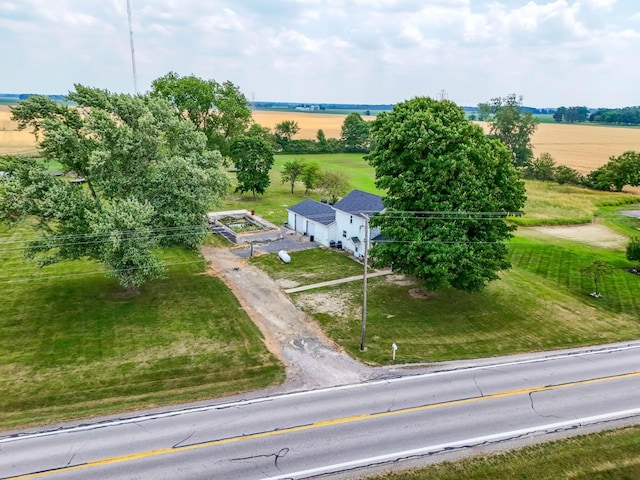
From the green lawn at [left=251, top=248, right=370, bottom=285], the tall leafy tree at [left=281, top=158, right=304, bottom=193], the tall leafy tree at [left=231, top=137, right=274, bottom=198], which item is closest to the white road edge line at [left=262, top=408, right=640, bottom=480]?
the green lawn at [left=251, top=248, right=370, bottom=285]

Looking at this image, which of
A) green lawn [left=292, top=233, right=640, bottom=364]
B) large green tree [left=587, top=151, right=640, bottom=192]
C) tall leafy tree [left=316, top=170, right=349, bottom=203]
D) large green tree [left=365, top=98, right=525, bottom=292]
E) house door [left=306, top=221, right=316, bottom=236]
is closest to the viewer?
green lawn [left=292, top=233, right=640, bottom=364]

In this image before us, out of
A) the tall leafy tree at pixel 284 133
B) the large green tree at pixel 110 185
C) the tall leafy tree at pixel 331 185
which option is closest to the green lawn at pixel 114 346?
the large green tree at pixel 110 185

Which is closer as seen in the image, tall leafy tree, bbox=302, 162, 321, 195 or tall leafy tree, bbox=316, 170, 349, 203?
tall leafy tree, bbox=316, 170, 349, 203

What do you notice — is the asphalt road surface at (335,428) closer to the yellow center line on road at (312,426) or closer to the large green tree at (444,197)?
the yellow center line on road at (312,426)

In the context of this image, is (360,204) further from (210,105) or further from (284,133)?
(284,133)

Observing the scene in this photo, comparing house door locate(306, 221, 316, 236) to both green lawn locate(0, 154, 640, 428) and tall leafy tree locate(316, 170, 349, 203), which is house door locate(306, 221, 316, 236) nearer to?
green lawn locate(0, 154, 640, 428)

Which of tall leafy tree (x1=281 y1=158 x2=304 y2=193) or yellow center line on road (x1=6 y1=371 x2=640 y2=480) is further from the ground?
tall leafy tree (x1=281 y1=158 x2=304 y2=193)

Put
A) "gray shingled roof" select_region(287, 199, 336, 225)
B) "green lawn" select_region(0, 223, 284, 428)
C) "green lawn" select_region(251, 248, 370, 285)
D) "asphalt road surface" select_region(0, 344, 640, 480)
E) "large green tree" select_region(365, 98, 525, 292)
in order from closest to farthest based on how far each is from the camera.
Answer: "asphalt road surface" select_region(0, 344, 640, 480)
"green lawn" select_region(0, 223, 284, 428)
"large green tree" select_region(365, 98, 525, 292)
"green lawn" select_region(251, 248, 370, 285)
"gray shingled roof" select_region(287, 199, 336, 225)

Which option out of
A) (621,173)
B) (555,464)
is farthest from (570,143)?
(555,464)
